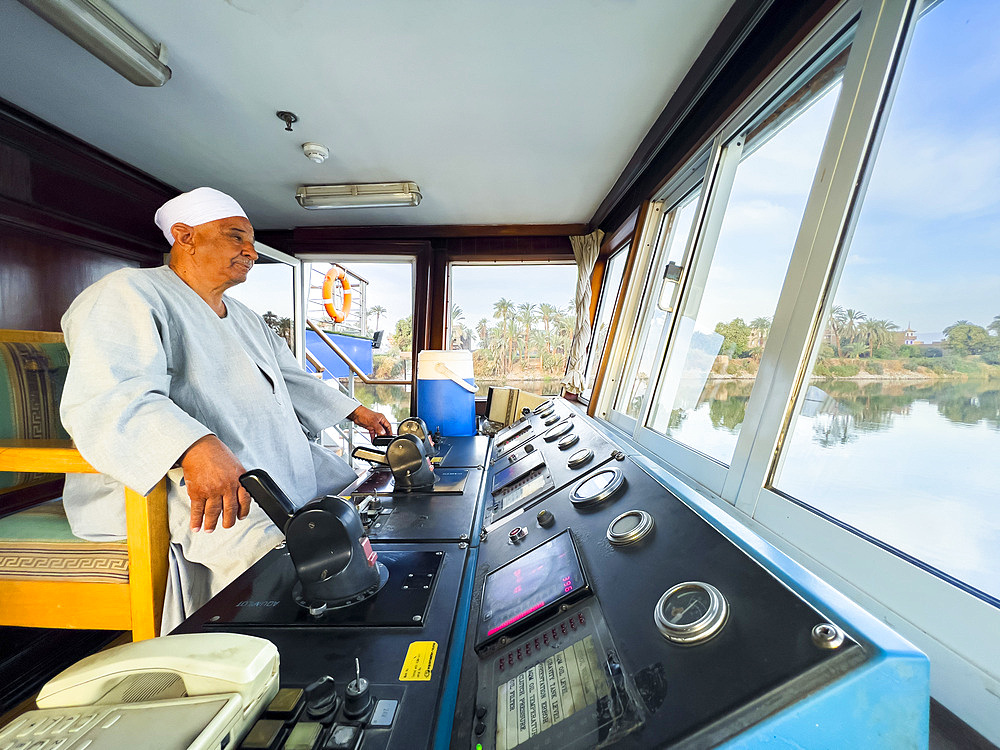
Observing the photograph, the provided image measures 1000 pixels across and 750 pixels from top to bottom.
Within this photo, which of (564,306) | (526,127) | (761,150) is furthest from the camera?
(564,306)

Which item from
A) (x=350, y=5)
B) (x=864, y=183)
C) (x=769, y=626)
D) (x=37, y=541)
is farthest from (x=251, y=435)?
(x=864, y=183)

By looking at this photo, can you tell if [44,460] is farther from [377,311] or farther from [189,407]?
[377,311]

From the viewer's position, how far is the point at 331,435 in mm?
4262

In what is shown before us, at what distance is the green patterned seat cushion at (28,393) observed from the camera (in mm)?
1423

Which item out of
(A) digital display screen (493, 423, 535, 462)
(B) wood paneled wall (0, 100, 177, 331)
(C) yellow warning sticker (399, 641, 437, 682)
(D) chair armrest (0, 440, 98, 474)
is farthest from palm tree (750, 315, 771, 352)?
(B) wood paneled wall (0, 100, 177, 331)

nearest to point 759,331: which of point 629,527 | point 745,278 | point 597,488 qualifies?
point 745,278

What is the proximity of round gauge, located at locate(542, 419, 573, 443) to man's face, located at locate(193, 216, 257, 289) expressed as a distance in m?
1.14

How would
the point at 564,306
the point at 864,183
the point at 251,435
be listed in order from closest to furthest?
the point at 864,183 < the point at 251,435 < the point at 564,306

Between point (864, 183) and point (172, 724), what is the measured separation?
1277 millimetres

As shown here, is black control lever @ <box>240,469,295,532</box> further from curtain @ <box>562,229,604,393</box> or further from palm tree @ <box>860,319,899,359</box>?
curtain @ <box>562,229,604,393</box>

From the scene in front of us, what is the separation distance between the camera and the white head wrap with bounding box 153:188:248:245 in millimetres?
1372

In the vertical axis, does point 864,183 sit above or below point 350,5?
below

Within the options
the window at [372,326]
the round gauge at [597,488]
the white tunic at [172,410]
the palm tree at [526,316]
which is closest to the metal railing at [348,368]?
the window at [372,326]

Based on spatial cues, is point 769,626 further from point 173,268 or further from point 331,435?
point 331,435
